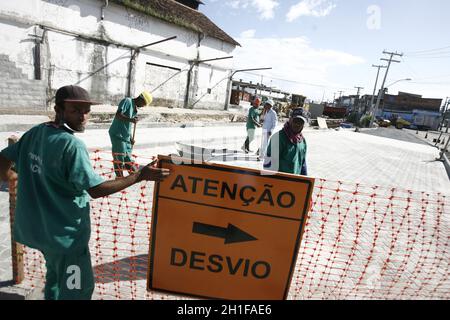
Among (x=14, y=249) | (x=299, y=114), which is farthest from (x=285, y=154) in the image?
(x=14, y=249)

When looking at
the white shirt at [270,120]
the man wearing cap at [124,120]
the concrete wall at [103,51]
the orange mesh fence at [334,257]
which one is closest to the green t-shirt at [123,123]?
the man wearing cap at [124,120]

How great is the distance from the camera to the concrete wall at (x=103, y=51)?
41.6 ft

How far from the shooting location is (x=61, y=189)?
6.20 feet

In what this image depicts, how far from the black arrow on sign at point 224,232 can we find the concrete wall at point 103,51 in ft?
43.5

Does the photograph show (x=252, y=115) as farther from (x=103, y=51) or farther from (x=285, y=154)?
(x=103, y=51)

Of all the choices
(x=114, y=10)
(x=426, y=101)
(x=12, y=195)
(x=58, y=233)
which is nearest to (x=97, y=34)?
(x=114, y=10)

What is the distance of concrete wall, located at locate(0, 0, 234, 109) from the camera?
12680 millimetres

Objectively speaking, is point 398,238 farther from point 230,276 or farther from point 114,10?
point 114,10

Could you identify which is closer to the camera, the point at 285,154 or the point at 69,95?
the point at 69,95

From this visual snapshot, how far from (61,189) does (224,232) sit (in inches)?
49.9

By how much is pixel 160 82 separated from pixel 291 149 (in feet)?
61.5

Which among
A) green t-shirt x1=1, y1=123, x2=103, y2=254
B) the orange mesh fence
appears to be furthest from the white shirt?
green t-shirt x1=1, y1=123, x2=103, y2=254

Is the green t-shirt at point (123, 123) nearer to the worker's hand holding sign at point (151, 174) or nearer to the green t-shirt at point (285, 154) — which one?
the green t-shirt at point (285, 154)

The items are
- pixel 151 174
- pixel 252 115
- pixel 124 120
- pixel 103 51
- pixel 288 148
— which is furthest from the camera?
pixel 103 51
